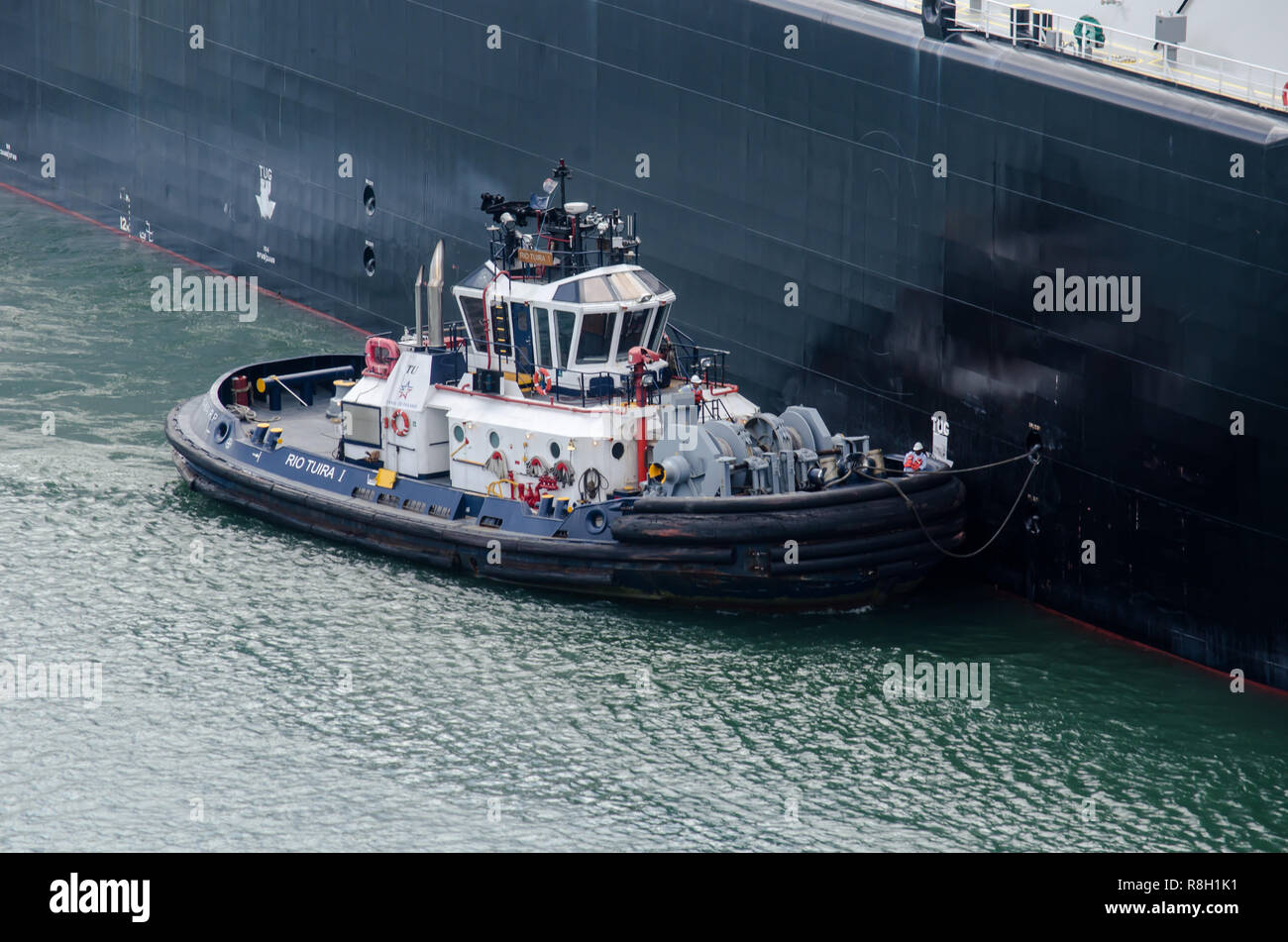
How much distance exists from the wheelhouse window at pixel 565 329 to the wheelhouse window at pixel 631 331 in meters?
0.63

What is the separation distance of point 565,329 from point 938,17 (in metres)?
6.01

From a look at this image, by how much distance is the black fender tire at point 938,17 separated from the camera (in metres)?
21.3

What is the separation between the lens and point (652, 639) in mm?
19469

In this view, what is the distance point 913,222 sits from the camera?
71.1 ft

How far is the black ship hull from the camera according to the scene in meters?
18.4

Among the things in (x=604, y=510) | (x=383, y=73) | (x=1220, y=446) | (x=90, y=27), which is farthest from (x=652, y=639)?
(x=90, y=27)

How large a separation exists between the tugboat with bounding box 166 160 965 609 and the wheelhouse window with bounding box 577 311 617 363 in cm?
3

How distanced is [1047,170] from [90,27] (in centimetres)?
2506

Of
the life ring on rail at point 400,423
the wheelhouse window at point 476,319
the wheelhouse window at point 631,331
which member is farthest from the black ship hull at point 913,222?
the life ring on rail at point 400,423

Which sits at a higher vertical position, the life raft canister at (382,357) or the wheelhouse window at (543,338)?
the wheelhouse window at (543,338)

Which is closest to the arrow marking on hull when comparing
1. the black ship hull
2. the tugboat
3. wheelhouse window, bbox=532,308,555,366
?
the black ship hull

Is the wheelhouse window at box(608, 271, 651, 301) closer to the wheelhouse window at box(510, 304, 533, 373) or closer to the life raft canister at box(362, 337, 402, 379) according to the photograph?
the wheelhouse window at box(510, 304, 533, 373)

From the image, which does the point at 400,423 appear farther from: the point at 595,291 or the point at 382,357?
the point at 595,291

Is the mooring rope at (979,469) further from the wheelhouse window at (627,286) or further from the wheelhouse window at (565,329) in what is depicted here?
the wheelhouse window at (565,329)
